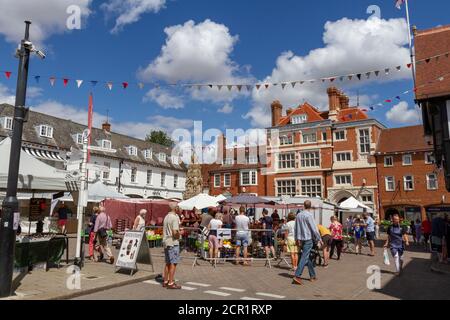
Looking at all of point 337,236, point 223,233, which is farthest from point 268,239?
point 337,236

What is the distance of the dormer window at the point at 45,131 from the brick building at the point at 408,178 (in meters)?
31.3

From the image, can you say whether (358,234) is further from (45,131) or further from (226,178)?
(226,178)

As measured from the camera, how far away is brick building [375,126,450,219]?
3431 centimetres

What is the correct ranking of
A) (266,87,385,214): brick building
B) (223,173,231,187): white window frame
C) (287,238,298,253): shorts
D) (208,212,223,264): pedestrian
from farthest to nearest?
(223,173,231,187): white window frame, (266,87,385,214): brick building, (208,212,223,264): pedestrian, (287,238,298,253): shorts

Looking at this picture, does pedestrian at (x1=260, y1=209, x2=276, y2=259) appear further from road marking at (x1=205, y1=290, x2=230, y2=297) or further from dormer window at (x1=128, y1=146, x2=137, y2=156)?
dormer window at (x1=128, y1=146, x2=137, y2=156)

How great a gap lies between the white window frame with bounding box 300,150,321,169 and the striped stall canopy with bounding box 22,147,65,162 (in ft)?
81.3

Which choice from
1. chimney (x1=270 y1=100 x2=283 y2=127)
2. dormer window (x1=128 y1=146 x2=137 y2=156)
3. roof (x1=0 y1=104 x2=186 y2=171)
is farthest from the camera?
chimney (x1=270 y1=100 x2=283 y2=127)

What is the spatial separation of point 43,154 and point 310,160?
2669 cm

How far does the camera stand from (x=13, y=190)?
23.1ft

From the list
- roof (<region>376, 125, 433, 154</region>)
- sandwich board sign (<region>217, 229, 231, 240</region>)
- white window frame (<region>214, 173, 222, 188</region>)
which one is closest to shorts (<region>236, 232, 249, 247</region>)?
sandwich board sign (<region>217, 229, 231, 240</region>)

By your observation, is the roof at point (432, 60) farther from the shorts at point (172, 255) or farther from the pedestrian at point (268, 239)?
the shorts at point (172, 255)

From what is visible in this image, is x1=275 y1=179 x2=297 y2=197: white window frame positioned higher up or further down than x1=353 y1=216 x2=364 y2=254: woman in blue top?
higher up
